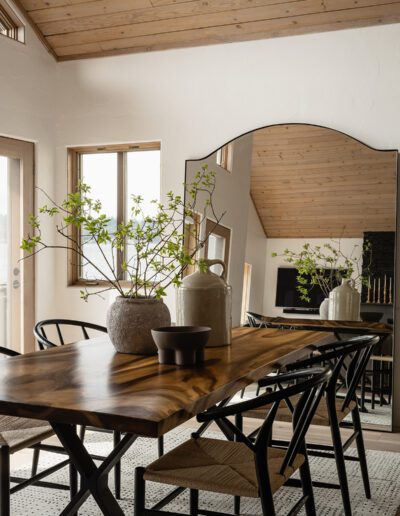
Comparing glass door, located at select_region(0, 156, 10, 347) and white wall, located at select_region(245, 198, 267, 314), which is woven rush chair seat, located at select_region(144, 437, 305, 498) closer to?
white wall, located at select_region(245, 198, 267, 314)

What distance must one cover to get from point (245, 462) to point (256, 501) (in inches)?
41.0

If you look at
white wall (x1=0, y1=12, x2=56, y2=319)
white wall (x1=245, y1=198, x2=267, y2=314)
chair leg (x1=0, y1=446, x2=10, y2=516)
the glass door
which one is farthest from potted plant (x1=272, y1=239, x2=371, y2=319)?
chair leg (x1=0, y1=446, x2=10, y2=516)

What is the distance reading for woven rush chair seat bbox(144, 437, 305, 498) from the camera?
6.79 ft

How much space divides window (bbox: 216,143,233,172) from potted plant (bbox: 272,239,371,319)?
2.43 feet

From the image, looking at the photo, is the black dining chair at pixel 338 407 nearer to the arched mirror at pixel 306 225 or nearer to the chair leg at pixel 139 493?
the chair leg at pixel 139 493

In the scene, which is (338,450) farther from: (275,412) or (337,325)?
(337,325)

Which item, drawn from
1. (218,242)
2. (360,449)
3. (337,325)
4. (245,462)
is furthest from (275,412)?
(218,242)

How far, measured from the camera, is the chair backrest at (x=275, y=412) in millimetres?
1958

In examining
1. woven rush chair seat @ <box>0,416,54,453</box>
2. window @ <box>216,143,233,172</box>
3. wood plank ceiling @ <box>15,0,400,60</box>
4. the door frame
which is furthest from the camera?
the door frame

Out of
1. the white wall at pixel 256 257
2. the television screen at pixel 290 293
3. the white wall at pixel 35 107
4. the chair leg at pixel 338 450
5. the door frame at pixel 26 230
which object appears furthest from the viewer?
the door frame at pixel 26 230

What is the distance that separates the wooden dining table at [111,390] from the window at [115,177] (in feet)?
8.33

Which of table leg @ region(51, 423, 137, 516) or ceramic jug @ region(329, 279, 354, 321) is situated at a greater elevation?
ceramic jug @ region(329, 279, 354, 321)

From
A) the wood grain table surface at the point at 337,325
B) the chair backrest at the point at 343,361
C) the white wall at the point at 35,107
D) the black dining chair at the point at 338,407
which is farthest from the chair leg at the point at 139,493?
the white wall at the point at 35,107

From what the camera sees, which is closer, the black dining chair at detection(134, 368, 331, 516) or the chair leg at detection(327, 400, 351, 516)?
the black dining chair at detection(134, 368, 331, 516)
